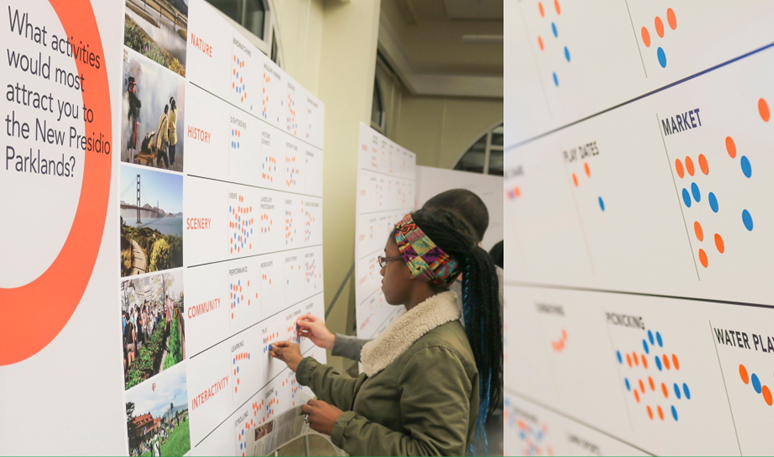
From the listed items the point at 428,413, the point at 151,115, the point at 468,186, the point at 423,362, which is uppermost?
the point at 468,186

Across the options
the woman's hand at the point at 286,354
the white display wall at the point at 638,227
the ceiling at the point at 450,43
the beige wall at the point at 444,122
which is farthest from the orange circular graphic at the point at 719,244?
the beige wall at the point at 444,122

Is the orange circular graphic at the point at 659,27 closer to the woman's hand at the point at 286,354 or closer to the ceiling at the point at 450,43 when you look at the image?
the woman's hand at the point at 286,354

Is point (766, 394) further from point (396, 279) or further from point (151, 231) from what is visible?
point (396, 279)

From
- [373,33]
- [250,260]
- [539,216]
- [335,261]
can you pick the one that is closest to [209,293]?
[250,260]

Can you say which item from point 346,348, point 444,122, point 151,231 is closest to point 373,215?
point 346,348

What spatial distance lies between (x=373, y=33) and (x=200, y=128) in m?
2.69

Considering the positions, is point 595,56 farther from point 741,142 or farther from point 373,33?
point 373,33

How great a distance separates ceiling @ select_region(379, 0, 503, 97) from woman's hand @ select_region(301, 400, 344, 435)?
4653 mm

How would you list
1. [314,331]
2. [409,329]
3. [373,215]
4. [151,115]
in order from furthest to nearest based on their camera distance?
[373,215] < [314,331] < [409,329] < [151,115]

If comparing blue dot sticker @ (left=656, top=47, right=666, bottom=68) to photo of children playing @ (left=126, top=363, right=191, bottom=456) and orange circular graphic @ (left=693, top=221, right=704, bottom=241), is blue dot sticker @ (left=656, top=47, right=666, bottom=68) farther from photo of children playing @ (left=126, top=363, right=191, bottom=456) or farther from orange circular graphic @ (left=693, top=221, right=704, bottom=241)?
photo of children playing @ (left=126, top=363, right=191, bottom=456)

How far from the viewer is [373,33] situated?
3572 millimetres

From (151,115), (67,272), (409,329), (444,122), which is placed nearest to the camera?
(67,272)

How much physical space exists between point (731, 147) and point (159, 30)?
114 cm

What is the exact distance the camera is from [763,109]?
0.19 metres
